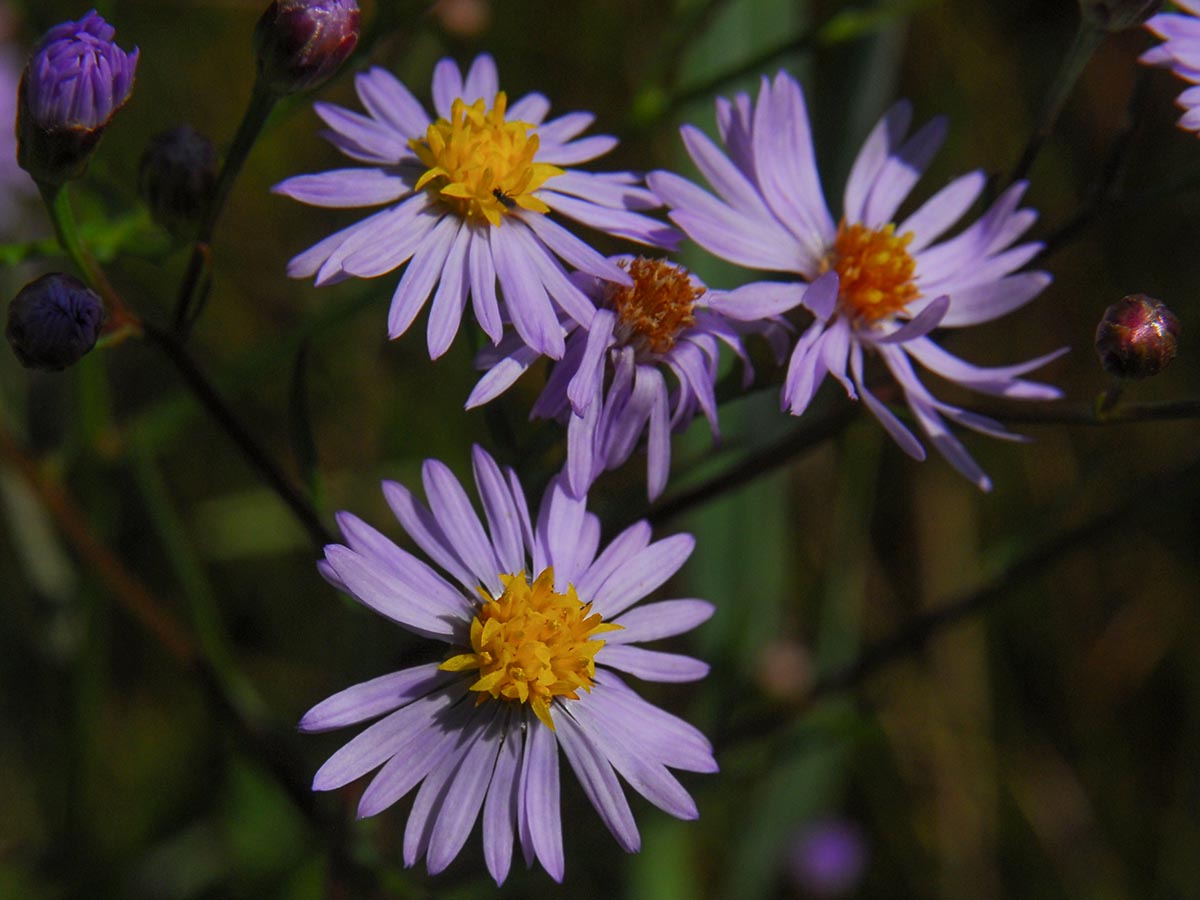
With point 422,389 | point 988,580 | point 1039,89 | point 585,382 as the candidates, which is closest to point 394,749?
point 585,382

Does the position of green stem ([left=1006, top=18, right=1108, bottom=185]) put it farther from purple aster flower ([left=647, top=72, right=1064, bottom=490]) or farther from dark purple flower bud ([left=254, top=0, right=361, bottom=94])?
dark purple flower bud ([left=254, top=0, right=361, bottom=94])

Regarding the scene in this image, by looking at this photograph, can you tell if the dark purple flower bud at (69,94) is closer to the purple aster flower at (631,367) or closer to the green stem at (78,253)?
the green stem at (78,253)

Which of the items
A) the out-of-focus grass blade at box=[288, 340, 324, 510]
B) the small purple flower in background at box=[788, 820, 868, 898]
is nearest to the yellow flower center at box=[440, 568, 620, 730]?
the out-of-focus grass blade at box=[288, 340, 324, 510]

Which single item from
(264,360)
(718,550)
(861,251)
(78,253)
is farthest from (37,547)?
(861,251)

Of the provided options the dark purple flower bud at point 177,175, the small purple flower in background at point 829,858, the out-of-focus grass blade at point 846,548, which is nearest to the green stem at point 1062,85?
the out-of-focus grass blade at point 846,548

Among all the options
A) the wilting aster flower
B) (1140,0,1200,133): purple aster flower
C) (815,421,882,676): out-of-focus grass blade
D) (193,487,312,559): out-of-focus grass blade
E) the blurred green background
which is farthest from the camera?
(193,487,312,559): out-of-focus grass blade
